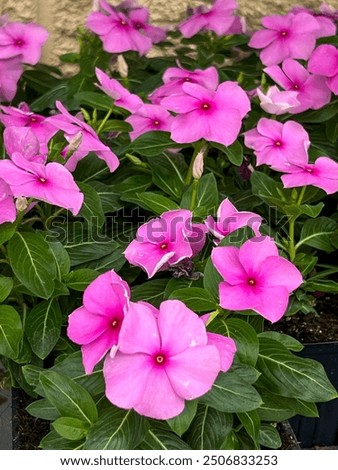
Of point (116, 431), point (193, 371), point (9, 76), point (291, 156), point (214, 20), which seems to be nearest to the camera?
point (193, 371)

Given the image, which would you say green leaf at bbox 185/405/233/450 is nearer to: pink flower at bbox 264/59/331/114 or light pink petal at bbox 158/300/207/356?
light pink petal at bbox 158/300/207/356

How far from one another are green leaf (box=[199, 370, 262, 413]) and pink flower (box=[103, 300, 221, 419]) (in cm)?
11

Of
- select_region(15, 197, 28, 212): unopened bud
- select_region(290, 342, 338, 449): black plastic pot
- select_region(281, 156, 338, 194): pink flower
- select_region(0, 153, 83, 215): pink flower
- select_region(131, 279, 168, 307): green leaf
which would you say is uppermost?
select_region(0, 153, 83, 215): pink flower

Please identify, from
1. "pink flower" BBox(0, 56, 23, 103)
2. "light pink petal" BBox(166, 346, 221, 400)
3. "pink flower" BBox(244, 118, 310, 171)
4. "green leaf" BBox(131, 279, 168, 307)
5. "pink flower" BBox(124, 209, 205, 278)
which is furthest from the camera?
"pink flower" BBox(0, 56, 23, 103)

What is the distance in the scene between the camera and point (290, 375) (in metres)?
1.08

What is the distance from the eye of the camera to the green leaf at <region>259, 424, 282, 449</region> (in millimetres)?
1108

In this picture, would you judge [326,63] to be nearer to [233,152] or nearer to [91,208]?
[233,152]

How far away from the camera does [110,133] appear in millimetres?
1546

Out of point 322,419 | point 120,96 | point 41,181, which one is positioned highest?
point 41,181

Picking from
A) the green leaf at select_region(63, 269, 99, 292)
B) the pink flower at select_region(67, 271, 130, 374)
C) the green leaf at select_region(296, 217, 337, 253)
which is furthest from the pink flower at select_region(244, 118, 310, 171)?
the pink flower at select_region(67, 271, 130, 374)

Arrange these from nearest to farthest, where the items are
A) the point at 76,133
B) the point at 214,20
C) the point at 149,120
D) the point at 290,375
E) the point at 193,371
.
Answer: the point at 193,371 < the point at 290,375 < the point at 76,133 < the point at 149,120 < the point at 214,20

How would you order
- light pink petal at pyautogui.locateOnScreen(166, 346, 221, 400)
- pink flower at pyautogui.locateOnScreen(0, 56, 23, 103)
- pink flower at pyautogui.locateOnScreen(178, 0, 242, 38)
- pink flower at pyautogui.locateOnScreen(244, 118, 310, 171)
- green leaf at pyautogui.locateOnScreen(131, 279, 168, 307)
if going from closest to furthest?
light pink petal at pyautogui.locateOnScreen(166, 346, 221, 400) < green leaf at pyautogui.locateOnScreen(131, 279, 168, 307) < pink flower at pyautogui.locateOnScreen(244, 118, 310, 171) < pink flower at pyautogui.locateOnScreen(0, 56, 23, 103) < pink flower at pyautogui.locateOnScreen(178, 0, 242, 38)

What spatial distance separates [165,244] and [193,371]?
278 mm

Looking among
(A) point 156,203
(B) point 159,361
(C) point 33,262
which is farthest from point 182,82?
(B) point 159,361
